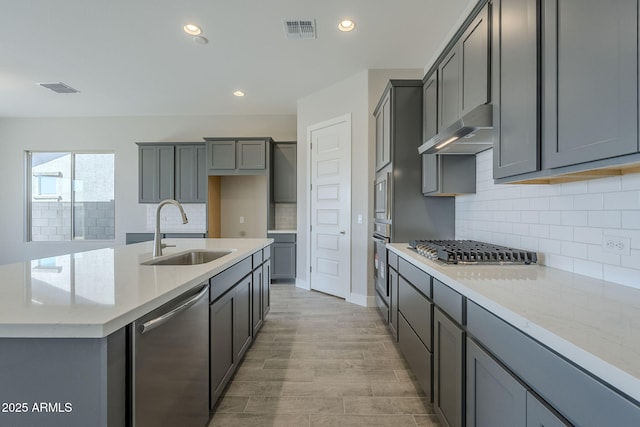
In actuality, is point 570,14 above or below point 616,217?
above

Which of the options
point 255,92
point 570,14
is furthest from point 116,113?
point 570,14

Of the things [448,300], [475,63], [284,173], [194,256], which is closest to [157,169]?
[284,173]

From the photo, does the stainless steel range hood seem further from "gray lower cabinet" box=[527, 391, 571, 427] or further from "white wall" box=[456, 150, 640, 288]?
"gray lower cabinet" box=[527, 391, 571, 427]

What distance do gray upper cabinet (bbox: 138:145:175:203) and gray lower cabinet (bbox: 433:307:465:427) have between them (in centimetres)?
518

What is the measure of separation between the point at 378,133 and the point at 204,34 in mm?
2249

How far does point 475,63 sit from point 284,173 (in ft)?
12.1

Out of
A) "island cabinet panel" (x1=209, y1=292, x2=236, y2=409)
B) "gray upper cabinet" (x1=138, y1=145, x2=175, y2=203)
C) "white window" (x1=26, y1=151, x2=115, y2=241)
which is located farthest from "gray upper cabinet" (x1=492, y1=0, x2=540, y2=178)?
"white window" (x1=26, y1=151, x2=115, y2=241)

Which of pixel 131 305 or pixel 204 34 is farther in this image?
pixel 204 34

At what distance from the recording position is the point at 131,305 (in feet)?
2.90

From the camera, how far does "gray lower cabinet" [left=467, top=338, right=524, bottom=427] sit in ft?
2.85

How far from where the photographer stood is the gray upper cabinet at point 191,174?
514 centimetres

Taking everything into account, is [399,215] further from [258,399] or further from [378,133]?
[258,399]

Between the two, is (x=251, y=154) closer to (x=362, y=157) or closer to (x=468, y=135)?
(x=362, y=157)

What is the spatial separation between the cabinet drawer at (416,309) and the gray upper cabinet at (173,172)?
13.6 ft
